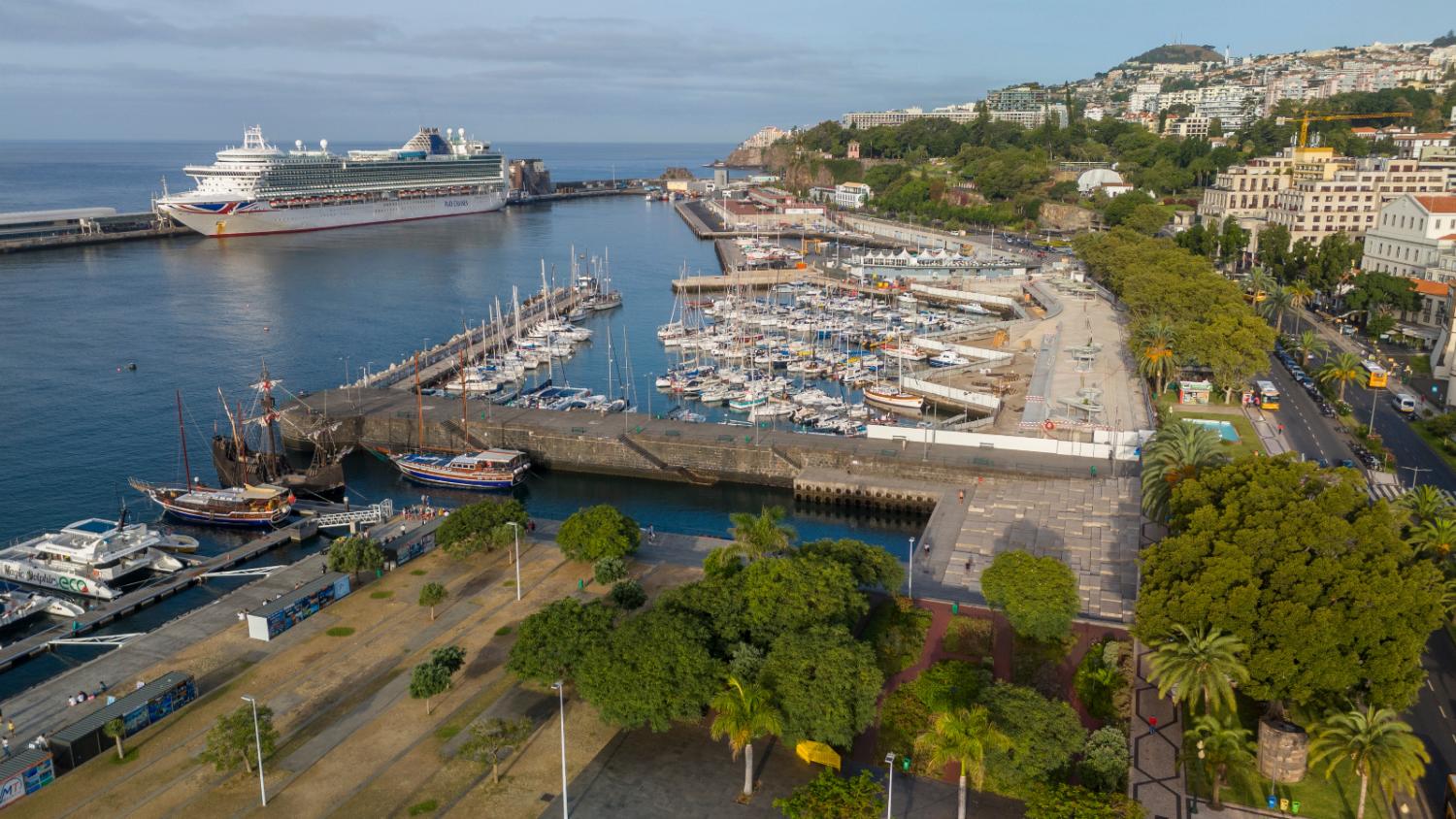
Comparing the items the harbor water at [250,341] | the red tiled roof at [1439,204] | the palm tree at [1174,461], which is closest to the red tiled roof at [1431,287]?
the red tiled roof at [1439,204]

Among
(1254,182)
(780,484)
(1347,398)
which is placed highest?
(1254,182)

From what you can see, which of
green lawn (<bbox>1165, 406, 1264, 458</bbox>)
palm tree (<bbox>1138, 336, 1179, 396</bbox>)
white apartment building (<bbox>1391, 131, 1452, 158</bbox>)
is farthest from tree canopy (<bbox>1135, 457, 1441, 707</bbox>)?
white apartment building (<bbox>1391, 131, 1452, 158</bbox>)

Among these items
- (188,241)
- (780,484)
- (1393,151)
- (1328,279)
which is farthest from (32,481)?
(1393,151)

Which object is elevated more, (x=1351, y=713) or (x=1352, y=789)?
(x=1351, y=713)

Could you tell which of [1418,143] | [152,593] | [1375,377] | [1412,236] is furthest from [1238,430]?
[1418,143]

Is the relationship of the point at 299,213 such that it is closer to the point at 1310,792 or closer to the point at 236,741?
the point at 236,741

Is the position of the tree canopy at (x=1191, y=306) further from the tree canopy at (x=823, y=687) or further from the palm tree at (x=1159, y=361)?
the tree canopy at (x=823, y=687)

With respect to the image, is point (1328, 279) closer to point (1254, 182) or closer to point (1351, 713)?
point (1254, 182)
